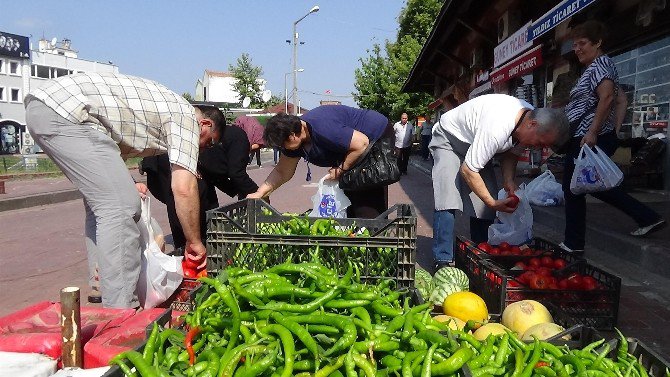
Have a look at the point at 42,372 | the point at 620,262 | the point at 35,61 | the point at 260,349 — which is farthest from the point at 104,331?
the point at 35,61

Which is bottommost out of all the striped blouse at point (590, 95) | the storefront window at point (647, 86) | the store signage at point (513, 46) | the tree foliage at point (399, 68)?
the striped blouse at point (590, 95)

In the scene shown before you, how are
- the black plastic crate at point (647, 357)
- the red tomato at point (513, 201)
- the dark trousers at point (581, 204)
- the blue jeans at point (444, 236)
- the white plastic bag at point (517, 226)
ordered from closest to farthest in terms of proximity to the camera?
the black plastic crate at point (647, 357) < the red tomato at point (513, 201) < the blue jeans at point (444, 236) < the white plastic bag at point (517, 226) < the dark trousers at point (581, 204)

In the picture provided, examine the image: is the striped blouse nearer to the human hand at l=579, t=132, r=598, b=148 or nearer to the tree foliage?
the human hand at l=579, t=132, r=598, b=148

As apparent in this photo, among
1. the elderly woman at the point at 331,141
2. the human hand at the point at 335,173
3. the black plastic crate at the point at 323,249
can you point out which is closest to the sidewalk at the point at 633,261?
the black plastic crate at the point at 323,249

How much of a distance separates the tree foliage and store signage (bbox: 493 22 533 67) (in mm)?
24585

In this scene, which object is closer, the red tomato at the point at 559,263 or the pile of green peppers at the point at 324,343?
the pile of green peppers at the point at 324,343

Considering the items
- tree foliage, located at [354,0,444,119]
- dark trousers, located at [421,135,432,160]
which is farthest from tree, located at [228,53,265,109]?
dark trousers, located at [421,135,432,160]

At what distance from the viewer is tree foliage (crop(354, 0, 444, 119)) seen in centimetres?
4059

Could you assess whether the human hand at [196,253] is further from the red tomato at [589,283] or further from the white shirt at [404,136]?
the white shirt at [404,136]

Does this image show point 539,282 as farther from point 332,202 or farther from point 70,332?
point 70,332

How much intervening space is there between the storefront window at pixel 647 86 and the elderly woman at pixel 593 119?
159 inches

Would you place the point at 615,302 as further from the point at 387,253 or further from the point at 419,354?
the point at 419,354

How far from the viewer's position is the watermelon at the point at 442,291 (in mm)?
3911

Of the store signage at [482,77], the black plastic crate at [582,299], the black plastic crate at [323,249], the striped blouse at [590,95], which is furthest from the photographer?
the store signage at [482,77]
